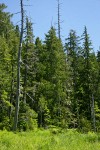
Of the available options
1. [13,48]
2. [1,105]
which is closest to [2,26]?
[13,48]

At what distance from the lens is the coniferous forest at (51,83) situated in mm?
39219

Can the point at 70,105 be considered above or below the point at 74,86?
below

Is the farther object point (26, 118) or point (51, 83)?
point (51, 83)

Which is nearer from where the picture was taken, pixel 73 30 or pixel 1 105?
pixel 1 105

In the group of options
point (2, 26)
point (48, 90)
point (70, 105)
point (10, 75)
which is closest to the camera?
point (10, 75)

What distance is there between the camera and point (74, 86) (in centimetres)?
4831

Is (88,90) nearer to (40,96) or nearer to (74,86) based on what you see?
(74,86)

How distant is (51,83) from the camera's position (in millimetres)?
43000

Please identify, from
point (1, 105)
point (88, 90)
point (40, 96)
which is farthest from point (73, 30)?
point (1, 105)

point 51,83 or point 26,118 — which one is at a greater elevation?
point 51,83

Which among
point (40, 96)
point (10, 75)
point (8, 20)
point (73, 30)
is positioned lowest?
point (40, 96)

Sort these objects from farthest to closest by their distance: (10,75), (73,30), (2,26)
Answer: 1. (2,26)
2. (73,30)
3. (10,75)

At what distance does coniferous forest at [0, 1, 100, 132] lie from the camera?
3922 cm

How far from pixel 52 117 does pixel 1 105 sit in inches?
300
